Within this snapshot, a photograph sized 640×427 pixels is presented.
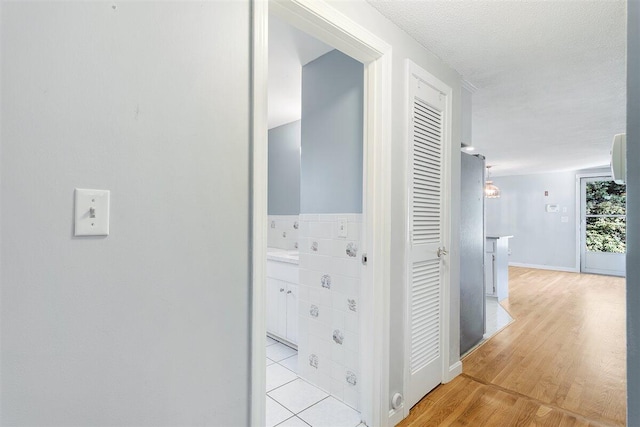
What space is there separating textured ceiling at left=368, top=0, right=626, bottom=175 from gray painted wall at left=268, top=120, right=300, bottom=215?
1914 millimetres

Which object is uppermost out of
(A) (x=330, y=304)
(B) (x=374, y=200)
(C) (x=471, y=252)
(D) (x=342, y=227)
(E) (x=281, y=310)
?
(B) (x=374, y=200)

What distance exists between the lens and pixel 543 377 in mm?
2463

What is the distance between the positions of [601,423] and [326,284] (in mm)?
1809

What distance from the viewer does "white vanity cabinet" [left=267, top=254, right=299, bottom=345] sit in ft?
9.19

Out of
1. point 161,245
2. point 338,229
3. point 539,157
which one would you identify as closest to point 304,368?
point 338,229

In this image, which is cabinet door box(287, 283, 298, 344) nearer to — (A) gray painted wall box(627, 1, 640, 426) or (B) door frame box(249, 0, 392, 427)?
(B) door frame box(249, 0, 392, 427)

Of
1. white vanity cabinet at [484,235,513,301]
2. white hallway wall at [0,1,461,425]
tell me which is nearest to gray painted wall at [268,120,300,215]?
white hallway wall at [0,1,461,425]

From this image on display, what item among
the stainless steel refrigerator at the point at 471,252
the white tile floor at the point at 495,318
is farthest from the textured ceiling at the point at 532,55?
the white tile floor at the point at 495,318

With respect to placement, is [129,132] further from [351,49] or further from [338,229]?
[338,229]

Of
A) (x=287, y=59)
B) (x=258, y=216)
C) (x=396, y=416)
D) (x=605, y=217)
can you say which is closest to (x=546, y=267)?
(x=605, y=217)

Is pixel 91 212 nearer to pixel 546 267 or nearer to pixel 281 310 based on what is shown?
pixel 281 310

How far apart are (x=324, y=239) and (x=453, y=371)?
4.57ft

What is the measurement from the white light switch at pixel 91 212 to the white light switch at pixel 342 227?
1.41 m

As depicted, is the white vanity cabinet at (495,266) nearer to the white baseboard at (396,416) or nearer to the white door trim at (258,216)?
the white baseboard at (396,416)
